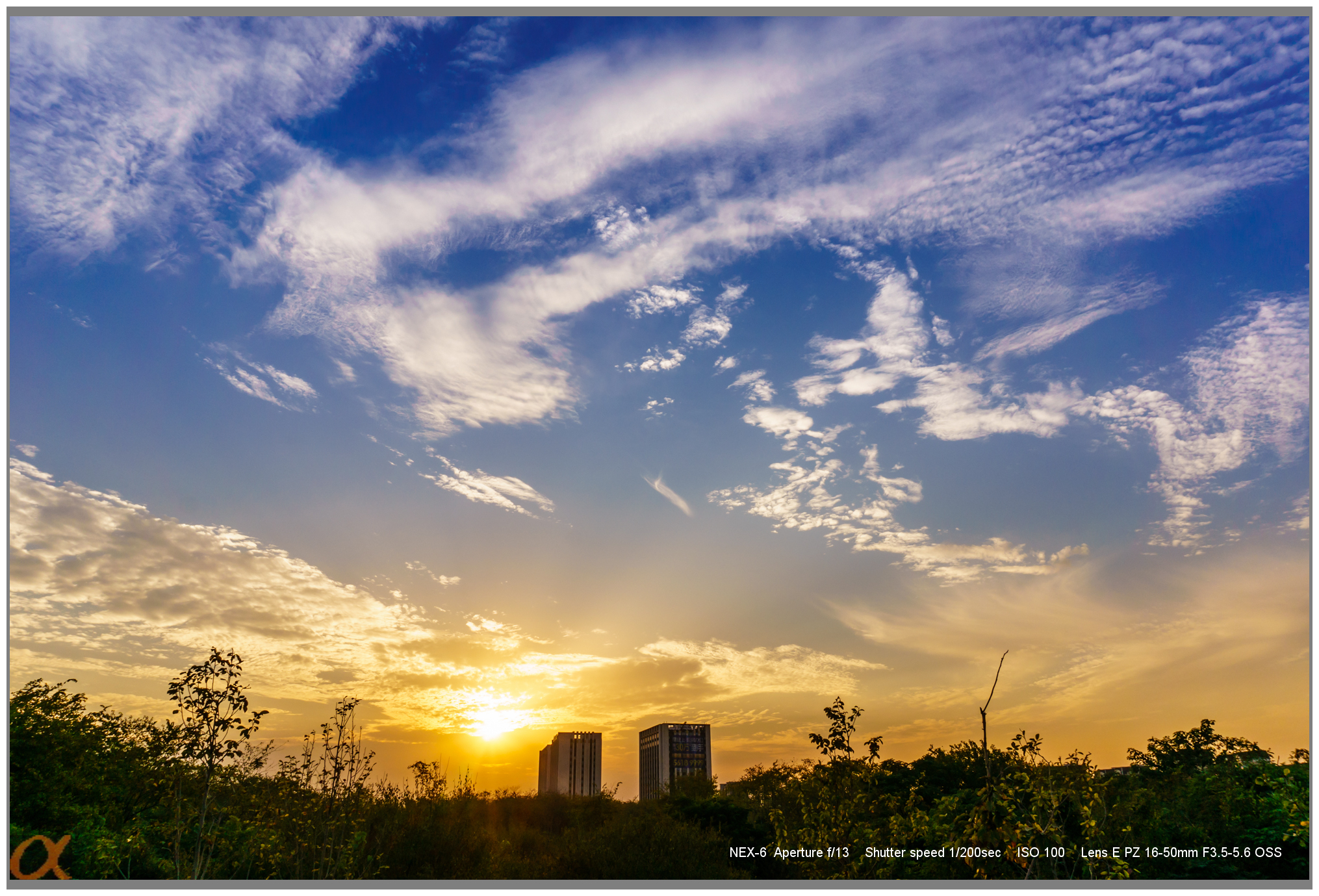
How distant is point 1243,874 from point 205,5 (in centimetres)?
1663

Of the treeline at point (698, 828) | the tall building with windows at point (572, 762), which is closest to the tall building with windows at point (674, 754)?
the tall building with windows at point (572, 762)

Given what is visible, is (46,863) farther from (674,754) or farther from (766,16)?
(674,754)

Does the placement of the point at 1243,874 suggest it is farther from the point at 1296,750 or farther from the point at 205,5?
the point at 205,5

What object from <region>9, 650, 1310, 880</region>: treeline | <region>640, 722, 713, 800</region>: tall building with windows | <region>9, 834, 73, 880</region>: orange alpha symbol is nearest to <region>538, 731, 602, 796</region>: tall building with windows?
<region>640, 722, 713, 800</region>: tall building with windows

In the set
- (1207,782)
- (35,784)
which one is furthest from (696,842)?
(35,784)

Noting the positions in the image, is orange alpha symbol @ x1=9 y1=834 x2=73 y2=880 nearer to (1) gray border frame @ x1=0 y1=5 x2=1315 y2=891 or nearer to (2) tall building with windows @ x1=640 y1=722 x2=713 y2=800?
(1) gray border frame @ x1=0 y1=5 x2=1315 y2=891

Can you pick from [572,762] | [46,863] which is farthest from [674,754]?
[46,863]

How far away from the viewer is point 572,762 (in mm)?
41469

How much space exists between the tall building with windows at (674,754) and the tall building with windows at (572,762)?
2.92 metres

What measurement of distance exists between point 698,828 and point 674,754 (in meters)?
27.0

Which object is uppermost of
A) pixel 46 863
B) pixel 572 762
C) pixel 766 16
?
pixel 766 16

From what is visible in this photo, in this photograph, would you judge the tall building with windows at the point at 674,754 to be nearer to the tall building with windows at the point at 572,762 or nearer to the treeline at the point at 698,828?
the tall building with windows at the point at 572,762

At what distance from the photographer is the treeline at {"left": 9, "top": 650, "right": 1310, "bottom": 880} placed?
8352mm

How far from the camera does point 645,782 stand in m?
38.3
